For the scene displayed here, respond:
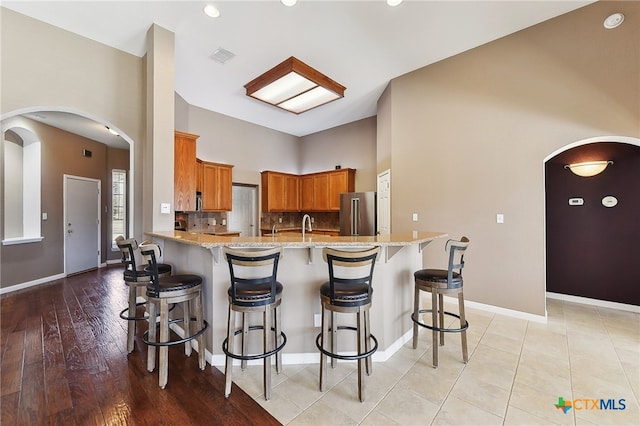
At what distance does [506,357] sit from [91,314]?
15.6 feet

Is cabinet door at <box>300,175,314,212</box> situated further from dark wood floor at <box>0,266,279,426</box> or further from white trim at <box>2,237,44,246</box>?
white trim at <box>2,237,44,246</box>

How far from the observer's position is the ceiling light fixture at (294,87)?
3.77 meters

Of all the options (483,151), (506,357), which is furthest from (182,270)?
(483,151)

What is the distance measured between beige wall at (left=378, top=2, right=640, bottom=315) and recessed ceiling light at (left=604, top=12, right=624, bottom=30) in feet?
0.14

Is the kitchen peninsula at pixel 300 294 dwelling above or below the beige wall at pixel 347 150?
below

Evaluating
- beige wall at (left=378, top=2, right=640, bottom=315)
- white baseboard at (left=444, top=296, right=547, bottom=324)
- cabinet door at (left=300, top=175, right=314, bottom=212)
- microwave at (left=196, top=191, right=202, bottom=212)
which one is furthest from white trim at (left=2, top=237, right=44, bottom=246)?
white baseboard at (left=444, top=296, right=547, bottom=324)

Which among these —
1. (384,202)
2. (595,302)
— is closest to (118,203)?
(384,202)

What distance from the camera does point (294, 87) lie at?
4168mm

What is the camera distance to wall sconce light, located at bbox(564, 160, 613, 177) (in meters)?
3.41

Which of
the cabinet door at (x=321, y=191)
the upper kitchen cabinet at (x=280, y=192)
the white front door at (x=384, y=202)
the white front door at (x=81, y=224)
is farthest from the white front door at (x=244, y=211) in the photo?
the white front door at (x=384, y=202)

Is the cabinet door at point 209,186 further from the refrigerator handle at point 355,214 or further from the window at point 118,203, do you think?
the window at point 118,203

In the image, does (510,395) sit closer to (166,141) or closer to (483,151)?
(483,151)

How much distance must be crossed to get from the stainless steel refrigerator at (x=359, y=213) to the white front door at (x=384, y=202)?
14cm

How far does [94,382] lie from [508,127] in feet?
16.6
